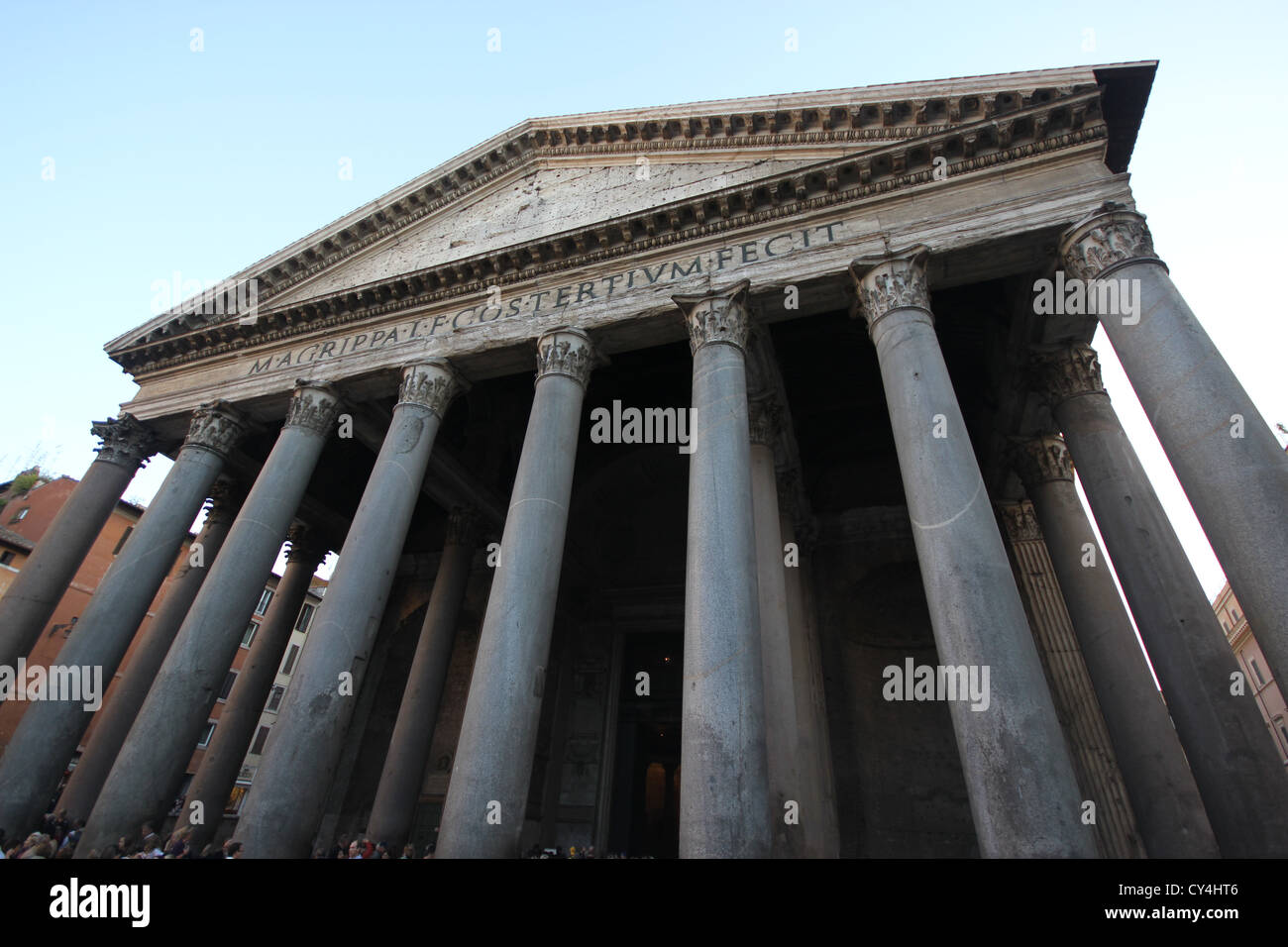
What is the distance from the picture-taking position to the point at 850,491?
13891 mm

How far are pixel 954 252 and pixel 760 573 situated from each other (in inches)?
182

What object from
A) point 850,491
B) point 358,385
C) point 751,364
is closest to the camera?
point 751,364

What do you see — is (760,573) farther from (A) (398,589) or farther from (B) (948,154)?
(A) (398,589)

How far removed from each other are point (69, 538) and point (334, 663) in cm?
699

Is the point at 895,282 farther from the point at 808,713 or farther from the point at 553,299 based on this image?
the point at 808,713

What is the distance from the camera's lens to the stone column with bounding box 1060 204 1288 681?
4.93 m

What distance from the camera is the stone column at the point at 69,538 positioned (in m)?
9.86

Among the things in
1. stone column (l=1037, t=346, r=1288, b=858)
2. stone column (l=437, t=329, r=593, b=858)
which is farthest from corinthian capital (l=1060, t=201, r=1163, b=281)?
stone column (l=437, t=329, r=593, b=858)

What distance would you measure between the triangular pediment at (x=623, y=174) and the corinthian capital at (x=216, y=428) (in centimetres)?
165

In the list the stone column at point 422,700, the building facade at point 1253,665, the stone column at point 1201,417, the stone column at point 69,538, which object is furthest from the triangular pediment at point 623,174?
the building facade at point 1253,665

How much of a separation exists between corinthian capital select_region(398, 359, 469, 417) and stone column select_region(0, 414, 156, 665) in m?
6.16
